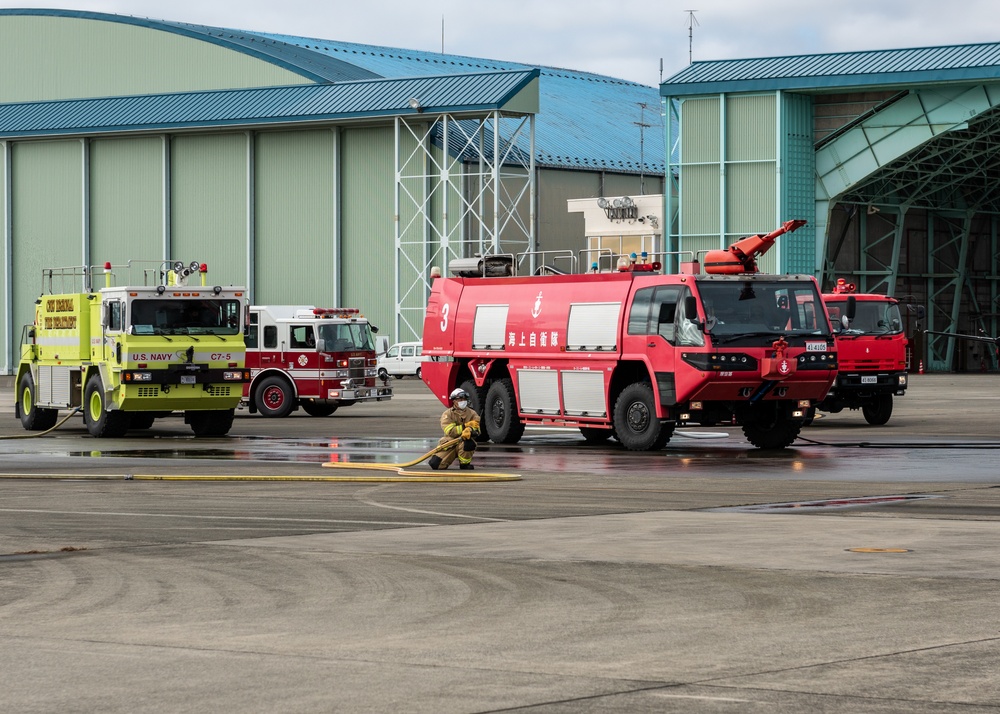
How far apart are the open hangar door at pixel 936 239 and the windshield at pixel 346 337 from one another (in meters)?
26.8

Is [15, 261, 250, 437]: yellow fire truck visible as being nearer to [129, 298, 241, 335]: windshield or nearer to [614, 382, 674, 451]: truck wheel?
[129, 298, 241, 335]: windshield

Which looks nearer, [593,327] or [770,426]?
[770,426]

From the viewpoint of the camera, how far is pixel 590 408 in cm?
2652

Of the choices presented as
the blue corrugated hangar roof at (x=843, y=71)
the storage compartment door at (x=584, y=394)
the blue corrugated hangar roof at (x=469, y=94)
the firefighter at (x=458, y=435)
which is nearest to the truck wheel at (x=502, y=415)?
the storage compartment door at (x=584, y=394)

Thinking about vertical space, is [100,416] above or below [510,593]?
below

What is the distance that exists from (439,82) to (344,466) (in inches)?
1670

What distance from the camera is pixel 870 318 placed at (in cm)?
3372

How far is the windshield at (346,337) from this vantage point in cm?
3962

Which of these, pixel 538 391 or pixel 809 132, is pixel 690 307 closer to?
pixel 538 391

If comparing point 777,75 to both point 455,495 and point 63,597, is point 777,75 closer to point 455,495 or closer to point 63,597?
point 455,495

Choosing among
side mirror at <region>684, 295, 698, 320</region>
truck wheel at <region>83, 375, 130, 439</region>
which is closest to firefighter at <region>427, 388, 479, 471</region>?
side mirror at <region>684, 295, 698, 320</region>

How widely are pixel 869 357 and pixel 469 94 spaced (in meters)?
31.5

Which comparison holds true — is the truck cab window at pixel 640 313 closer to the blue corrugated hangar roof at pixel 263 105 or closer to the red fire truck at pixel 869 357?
the red fire truck at pixel 869 357

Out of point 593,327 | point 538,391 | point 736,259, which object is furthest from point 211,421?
point 736,259
